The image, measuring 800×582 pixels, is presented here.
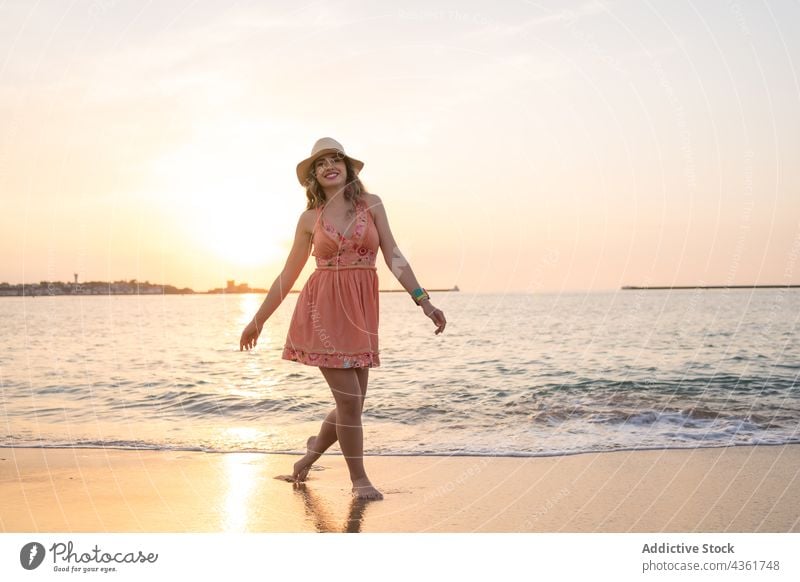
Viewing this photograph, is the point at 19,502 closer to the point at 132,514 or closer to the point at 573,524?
the point at 132,514

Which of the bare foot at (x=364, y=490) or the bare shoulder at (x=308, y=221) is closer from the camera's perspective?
the bare shoulder at (x=308, y=221)

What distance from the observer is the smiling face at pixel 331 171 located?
5.15 m

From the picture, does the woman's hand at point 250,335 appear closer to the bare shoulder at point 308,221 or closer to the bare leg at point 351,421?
the bare leg at point 351,421

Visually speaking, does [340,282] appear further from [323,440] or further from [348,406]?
[323,440]

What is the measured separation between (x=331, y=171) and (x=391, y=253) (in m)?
0.64

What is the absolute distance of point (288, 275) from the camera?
5250 millimetres

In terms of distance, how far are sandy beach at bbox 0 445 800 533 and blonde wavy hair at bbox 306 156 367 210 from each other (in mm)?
1938

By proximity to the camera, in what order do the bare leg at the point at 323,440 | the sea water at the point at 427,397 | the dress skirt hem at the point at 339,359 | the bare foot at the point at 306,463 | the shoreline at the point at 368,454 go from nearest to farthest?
the dress skirt hem at the point at 339,359, the bare leg at the point at 323,440, the bare foot at the point at 306,463, the shoreline at the point at 368,454, the sea water at the point at 427,397

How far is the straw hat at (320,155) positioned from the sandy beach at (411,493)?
2.12 metres

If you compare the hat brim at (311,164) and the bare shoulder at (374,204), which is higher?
the hat brim at (311,164)

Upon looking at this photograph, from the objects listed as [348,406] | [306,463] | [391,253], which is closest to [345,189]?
[391,253]

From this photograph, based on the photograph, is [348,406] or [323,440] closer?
[348,406]

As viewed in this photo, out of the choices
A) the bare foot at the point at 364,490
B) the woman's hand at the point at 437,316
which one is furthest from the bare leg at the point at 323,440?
the woman's hand at the point at 437,316

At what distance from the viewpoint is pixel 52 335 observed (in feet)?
74.1
